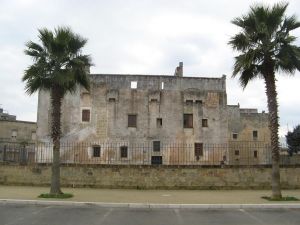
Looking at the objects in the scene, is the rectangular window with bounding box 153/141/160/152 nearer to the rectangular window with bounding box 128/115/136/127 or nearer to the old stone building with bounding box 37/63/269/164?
the old stone building with bounding box 37/63/269/164

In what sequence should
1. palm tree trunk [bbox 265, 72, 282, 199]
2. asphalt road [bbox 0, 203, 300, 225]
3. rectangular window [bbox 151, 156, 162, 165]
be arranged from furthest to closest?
rectangular window [bbox 151, 156, 162, 165] < palm tree trunk [bbox 265, 72, 282, 199] < asphalt road [bbox 0, 203, 300, 225]

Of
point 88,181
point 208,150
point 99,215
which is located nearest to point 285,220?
point 99,215

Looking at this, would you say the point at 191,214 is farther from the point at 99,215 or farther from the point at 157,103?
the point at 157,103

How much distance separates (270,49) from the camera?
17.5 meters

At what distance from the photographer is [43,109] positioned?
3941 centimetres

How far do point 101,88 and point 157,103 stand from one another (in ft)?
18.1

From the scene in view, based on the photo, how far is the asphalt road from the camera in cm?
1120

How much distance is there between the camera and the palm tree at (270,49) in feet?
56.6

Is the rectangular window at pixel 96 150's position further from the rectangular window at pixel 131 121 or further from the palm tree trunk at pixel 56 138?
the palm tree trunk at pixel 56 138

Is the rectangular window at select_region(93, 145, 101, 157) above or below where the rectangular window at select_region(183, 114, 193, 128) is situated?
below

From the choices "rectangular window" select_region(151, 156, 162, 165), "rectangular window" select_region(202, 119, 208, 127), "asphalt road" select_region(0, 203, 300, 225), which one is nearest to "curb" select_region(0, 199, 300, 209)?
"asphalt road" select_region(0, 203, 300, 225)

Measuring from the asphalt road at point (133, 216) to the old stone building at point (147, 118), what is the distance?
2388 cm

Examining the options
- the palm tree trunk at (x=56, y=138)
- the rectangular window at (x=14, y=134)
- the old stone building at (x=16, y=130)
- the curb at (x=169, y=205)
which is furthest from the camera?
the rectangular window at (x=14, y=134)

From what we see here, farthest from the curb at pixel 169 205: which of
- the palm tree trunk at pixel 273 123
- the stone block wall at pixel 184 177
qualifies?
the stone block wall at pixel 184 177
